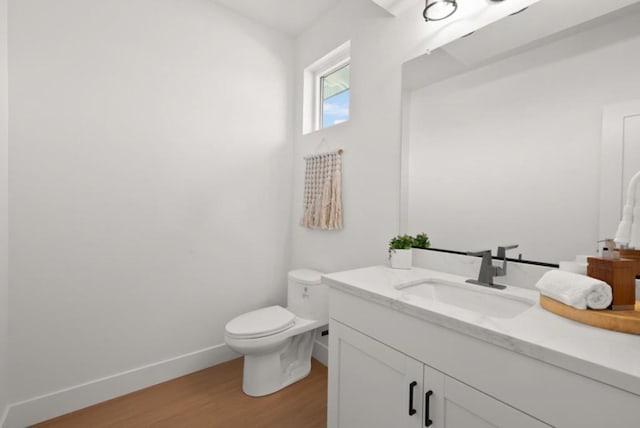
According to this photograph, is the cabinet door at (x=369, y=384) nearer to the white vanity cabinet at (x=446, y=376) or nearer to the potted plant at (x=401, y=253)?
the white vanity cabinet at (x=446, y=376)

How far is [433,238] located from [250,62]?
199 cm

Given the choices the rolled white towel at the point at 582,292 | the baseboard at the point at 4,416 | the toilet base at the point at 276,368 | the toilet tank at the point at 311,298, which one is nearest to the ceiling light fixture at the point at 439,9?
the rolled white towel at the point at 582,292

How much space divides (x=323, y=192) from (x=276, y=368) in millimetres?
1262

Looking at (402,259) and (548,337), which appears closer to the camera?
(548,337)

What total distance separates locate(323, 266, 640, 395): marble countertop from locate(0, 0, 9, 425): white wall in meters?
1.84

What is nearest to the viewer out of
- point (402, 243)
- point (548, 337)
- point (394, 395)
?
point (548, 337)

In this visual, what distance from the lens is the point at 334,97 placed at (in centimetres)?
239

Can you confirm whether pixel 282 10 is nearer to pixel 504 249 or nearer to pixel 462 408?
pixel 504 249

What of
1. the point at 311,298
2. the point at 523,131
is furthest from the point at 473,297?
the point at 311,298

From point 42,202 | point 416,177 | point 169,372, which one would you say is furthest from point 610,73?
point 169,372

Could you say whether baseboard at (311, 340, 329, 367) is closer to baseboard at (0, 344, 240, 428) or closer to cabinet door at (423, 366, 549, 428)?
baseboard at (0, 344, 240, 428)

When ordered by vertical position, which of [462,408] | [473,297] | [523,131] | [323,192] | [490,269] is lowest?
[462,408]

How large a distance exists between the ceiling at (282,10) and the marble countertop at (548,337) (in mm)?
2163

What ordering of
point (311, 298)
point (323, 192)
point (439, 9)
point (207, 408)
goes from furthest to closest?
1. point (323, 192)
2. point (311, 298)
3. point (207, 408)
4. point (439, 9)
